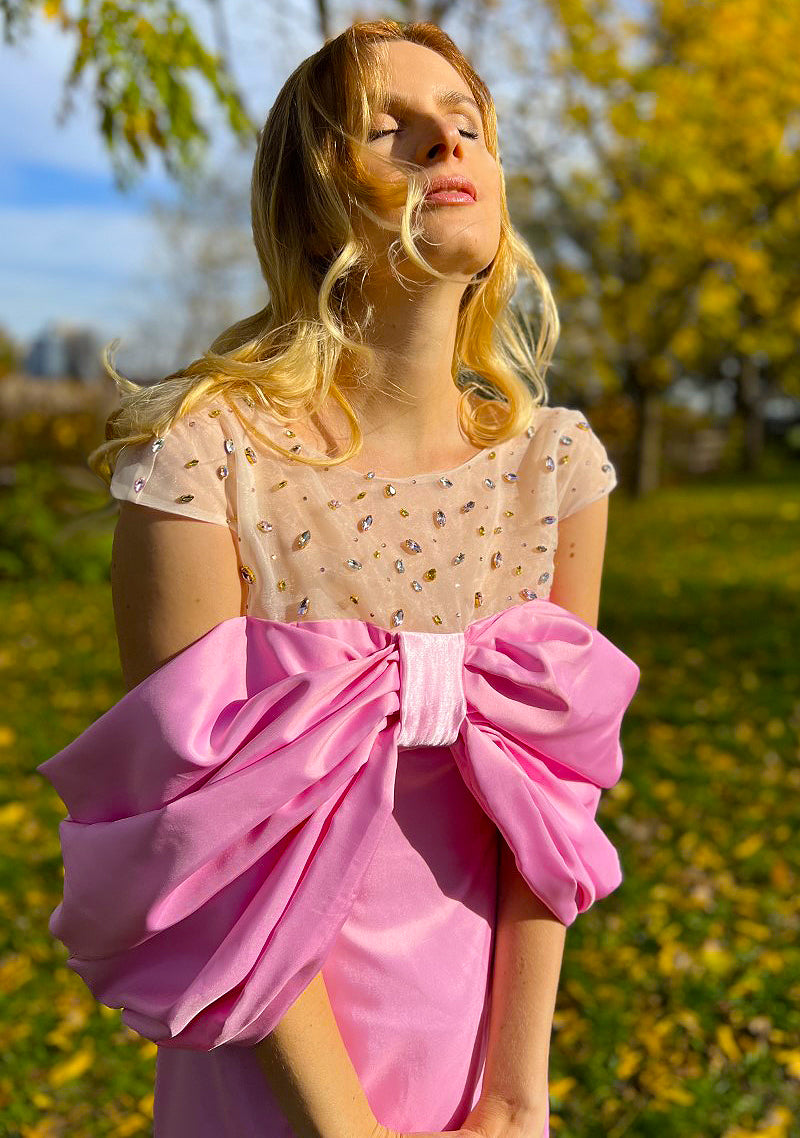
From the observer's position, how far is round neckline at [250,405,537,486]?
1560 millimetres

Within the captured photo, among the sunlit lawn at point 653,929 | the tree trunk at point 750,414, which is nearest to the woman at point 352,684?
the sunlit lawn at point 653,929

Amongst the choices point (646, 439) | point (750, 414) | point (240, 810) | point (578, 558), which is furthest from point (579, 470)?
point (750, 414)

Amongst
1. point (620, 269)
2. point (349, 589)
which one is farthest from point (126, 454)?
point (620, 269)

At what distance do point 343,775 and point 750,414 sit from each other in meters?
26.8

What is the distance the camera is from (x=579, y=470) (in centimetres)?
178

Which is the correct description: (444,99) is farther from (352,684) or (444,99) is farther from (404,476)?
(352,684)

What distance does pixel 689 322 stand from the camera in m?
16.1

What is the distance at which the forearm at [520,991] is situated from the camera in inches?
62.0

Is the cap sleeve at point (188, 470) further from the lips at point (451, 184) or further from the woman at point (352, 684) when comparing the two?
the lips at point (451, 184)

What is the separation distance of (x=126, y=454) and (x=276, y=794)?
48 centimetres

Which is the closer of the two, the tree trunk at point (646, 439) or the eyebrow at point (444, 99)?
the eyebrow at point (444, 99)

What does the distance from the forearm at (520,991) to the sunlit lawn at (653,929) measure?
5.51 ft

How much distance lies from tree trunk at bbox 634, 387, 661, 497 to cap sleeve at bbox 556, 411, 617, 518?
51.1ft

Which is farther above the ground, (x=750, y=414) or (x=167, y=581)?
(x=167, y=581)
